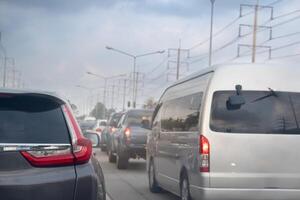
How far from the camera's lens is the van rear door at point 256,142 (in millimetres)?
8359

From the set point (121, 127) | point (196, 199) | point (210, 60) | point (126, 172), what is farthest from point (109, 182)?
point (210, 60)

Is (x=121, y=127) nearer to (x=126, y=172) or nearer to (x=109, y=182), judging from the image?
(x=126, y=172)

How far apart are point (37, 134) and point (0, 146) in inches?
12.3

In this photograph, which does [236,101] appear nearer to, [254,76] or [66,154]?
[254,76]

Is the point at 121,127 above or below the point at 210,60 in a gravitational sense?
below

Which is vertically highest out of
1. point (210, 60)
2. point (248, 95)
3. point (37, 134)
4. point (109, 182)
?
point (210, 60)

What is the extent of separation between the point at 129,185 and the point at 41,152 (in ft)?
32.5

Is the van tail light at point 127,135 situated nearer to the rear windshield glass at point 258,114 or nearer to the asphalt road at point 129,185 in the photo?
the asphalt road at point 129,185

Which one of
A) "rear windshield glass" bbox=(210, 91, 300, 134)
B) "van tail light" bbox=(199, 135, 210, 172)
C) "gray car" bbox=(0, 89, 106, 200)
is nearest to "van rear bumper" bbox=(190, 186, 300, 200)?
"van tail light" bbox=(199, 135, 210, 172)

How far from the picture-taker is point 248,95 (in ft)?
28.4

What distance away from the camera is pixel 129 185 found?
1448cm

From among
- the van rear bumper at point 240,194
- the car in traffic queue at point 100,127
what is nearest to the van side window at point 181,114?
the van rear bumper at point 240,194

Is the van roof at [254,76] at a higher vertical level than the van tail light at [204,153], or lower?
higher

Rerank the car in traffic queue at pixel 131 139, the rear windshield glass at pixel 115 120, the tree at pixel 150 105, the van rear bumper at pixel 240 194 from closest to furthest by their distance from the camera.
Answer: the van rear bumper at pixel 240 194 < the car in traffic queue at pixel 131 139 < the rear windshield glass at pixel 115 120 < the tree at pixel 150 105
